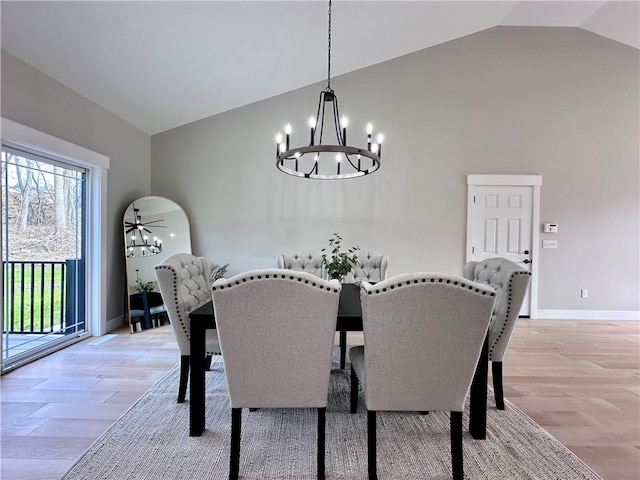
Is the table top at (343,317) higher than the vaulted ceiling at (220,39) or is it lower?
lower

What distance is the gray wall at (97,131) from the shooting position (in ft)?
8.77

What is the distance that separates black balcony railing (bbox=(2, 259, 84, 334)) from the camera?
→ 2.94 m

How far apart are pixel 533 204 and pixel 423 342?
423cm

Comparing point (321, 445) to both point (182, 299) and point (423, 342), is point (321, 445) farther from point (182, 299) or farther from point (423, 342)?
point (182, 299)

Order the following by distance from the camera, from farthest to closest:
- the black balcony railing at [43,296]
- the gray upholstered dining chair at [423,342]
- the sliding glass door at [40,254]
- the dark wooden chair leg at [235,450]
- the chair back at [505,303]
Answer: the black balcony railing at [43,296]
the sliding glass door at [40,254]
the chair back at [505,303]
the dark wooden chair leg at [235,450]
the gray upholstered dining chair at [423,342]

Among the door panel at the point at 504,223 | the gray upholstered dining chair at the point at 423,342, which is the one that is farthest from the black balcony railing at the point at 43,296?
the door panel at the point at 504,223

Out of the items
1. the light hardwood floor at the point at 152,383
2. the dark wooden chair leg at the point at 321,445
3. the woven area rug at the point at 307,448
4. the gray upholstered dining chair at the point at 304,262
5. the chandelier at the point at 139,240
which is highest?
the chandelier at the point at 139,240

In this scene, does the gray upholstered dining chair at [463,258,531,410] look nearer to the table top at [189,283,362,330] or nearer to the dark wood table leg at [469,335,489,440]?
the dark wood table leg at [469,335,489,440]

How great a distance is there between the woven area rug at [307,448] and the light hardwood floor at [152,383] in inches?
5.4

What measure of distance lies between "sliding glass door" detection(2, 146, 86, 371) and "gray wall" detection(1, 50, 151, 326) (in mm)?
297

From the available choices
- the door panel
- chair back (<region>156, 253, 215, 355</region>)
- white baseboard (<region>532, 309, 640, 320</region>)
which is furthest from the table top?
white baseboard (<region>532, 309, 640, 320</region>)

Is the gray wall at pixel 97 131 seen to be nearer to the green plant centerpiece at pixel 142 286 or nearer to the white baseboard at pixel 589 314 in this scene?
the green plant centerpiece at pixel 142 286

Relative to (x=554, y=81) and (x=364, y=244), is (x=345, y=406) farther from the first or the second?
(x=554, y=81)

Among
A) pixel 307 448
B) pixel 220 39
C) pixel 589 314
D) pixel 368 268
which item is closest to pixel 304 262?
pixel 368 268
